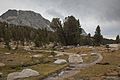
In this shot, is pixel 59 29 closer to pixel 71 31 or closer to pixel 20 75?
pixel 71 31

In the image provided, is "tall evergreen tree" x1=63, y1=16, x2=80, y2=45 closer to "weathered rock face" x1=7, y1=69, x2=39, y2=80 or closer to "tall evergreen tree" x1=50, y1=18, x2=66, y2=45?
"tall evergreen tree" x1=50, y1=18, x2=66, y2=45

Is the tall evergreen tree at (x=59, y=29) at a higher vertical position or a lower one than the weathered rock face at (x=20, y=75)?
higher

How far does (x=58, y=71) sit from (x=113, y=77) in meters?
15.7

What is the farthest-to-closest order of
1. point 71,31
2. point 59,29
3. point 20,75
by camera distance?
point 59,29, point 71,31, point 20,75

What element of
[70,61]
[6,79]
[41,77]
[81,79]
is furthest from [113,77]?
[70,61]

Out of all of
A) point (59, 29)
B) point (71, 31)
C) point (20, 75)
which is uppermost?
point (59, 29)

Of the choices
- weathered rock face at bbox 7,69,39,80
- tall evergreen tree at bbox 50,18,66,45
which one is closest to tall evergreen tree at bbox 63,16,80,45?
tall evergreen tree at bbox 50,18,66,45

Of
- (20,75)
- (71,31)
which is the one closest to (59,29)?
(71,31)

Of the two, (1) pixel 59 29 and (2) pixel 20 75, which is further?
(1) pixel 59 29

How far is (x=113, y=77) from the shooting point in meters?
55.9

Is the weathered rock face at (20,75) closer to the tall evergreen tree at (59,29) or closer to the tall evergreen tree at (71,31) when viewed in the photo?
the tall evergreen tree at (71,31)

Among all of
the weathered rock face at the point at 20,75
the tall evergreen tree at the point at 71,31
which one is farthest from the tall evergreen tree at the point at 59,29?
the weathered rock face at the point at 20,75

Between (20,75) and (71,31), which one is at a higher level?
(71,31)

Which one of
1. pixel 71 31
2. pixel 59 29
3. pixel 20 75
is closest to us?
pixel 20 75
